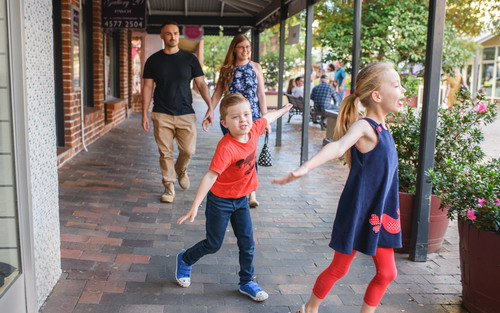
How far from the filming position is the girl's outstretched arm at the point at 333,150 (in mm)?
2254

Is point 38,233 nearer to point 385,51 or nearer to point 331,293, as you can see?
point 331,293

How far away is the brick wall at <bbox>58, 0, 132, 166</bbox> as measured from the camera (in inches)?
282

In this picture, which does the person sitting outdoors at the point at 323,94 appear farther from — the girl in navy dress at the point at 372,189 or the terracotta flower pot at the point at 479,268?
the girl in navy dress at the point at 372,189

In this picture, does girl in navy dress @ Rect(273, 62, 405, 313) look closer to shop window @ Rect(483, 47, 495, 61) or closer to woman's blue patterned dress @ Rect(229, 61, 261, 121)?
woman's blue patterned dress @ Rect(229, 61, 261, 121)

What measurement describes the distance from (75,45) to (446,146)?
5.84 metres

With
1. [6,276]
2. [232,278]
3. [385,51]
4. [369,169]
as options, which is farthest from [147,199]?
[385,51]

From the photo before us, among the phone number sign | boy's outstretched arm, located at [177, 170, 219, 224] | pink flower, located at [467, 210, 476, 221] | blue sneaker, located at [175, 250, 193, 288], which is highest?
the phone number sign

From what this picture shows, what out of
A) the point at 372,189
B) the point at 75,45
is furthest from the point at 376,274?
the point at 75,45

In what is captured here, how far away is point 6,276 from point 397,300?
2237 mm

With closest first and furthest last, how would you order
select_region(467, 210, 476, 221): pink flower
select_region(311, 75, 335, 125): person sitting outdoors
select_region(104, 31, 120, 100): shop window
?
select_region(467, 210, 476, 221): pink flower, select_region(104, 31, 120, 100): shop window, select_region(311, 75, 335, 125): person sitting outdoors

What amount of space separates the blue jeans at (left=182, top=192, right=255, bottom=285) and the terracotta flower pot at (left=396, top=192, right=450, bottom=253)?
145cm

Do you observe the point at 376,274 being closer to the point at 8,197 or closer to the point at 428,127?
the point at 428,127

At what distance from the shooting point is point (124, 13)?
32.3ft

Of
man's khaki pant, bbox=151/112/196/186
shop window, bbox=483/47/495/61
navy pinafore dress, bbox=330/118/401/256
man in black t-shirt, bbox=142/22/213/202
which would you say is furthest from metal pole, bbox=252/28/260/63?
shop window, bbox=483/47/495/61
